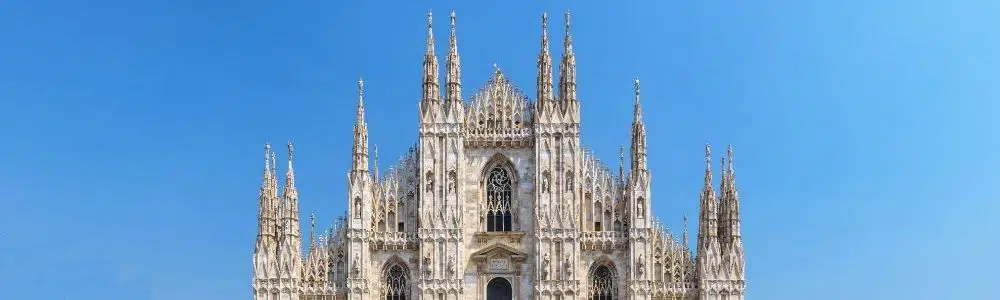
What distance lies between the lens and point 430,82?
2557 inches

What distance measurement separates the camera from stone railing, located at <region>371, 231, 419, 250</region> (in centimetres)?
6378

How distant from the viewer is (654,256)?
63250 mm

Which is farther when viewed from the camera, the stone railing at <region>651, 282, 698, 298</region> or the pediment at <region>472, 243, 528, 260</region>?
the pediment at <region>472, 243, 528, 260</region>

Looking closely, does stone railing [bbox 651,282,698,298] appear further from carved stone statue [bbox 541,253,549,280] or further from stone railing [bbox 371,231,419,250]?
stone railing [bbox 371,231,419,250]

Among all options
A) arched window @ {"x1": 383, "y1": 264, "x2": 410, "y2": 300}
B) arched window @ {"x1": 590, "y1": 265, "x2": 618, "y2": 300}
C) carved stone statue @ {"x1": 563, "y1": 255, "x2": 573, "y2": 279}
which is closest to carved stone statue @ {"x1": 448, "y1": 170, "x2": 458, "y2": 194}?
arched window @ {"x1": 383, "y1": 264, "x2": 410, "y2": 300}

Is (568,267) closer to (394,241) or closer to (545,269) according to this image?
(545,269)

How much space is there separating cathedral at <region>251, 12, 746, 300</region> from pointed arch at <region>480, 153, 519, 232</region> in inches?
2.5

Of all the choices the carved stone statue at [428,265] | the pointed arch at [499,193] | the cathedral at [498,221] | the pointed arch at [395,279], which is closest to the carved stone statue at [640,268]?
the cathedral at [498,221]

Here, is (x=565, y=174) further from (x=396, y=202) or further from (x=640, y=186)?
(x=396, y=202)

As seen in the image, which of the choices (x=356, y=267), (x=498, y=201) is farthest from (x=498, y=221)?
(x=356, y=267)

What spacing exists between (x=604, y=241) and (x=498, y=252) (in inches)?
189

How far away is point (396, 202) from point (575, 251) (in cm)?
845

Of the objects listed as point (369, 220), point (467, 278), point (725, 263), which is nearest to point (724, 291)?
point (725, 263)

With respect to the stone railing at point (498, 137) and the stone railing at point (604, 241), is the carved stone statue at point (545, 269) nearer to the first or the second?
the stone railing at point (604, 241)
